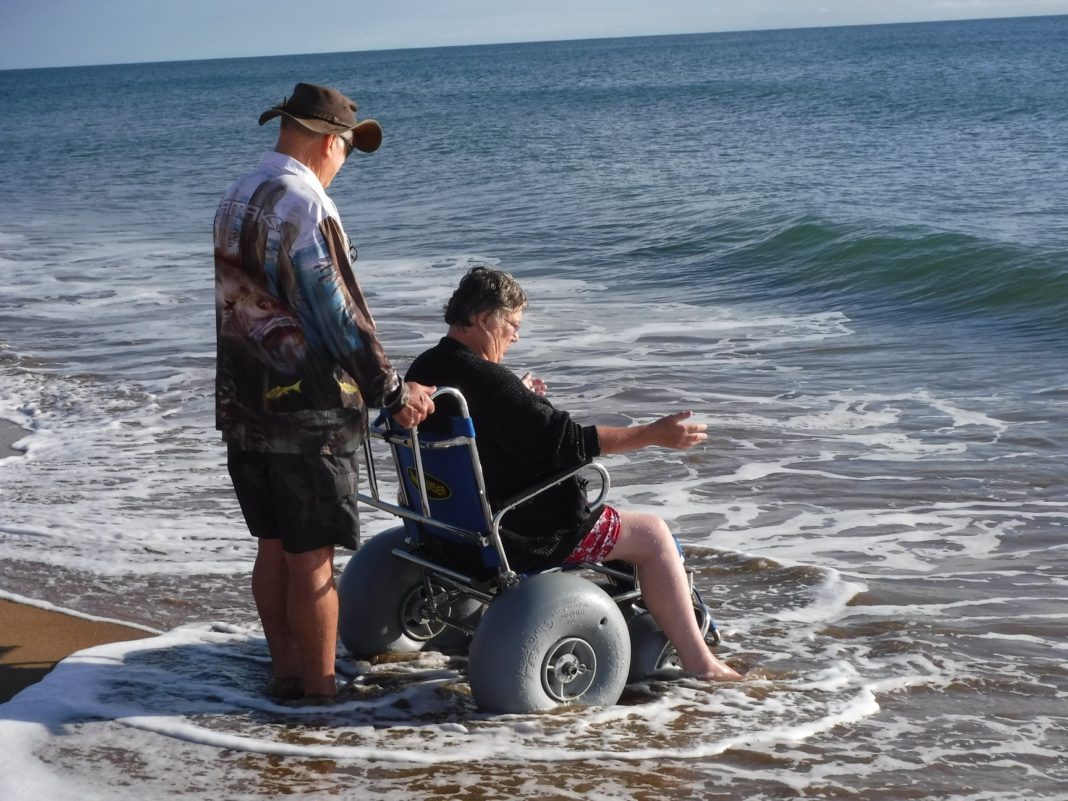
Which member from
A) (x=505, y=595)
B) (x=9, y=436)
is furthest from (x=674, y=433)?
(x=9, y=436)

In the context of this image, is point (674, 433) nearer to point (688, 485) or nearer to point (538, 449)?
point (538, 449)

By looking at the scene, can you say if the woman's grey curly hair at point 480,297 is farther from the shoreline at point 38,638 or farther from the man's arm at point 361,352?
the shoreline at point 38,638

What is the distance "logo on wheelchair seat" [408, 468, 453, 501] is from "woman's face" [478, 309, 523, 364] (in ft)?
1.32

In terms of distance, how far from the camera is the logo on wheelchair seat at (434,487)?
3.96 m

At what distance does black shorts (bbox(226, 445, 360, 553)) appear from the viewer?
377 cm

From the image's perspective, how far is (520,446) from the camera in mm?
3871

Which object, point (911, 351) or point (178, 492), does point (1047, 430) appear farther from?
point (178, 492)

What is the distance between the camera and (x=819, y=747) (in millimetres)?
3852

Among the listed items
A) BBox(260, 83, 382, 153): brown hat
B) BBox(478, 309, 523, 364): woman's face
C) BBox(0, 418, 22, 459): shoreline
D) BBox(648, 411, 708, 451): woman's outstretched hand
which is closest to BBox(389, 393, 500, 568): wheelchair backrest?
BBox(478, 309, 523, 364): woman's face

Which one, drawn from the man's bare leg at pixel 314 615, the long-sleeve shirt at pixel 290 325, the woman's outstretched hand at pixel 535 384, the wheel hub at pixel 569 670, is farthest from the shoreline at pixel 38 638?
the woman's outstretched hand at pixel 535 384

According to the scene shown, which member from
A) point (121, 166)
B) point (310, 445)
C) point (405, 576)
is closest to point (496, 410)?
point (310, 445)

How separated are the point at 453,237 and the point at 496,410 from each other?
15.5m

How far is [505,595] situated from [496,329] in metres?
0.79

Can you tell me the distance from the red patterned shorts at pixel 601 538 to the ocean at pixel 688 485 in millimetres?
474
